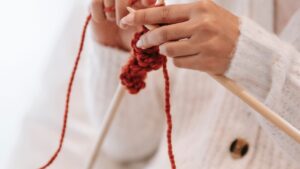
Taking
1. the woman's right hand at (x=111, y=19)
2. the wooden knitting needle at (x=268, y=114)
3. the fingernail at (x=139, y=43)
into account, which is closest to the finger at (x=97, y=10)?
the woman's right hand at (x=111, y=19)

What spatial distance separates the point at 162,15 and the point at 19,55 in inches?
17.0

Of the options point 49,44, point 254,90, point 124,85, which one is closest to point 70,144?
point 49,44

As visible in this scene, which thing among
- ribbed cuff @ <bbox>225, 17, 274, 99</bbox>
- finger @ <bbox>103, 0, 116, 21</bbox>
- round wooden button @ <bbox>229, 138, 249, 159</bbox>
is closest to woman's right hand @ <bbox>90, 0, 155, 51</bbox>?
finger @ <bbox>103, 0, 116, 21</bbox>

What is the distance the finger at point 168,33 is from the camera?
491mm

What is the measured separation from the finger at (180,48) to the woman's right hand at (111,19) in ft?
0.28

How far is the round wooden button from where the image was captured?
0.69 m

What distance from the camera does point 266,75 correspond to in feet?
1.83

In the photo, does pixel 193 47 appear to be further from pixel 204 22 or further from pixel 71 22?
pixel 71 22

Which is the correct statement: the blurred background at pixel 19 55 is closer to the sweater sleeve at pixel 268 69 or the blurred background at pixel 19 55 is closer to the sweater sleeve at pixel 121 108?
the sweater sleeve at pixel 121 108

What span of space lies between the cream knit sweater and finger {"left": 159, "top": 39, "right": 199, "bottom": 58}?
6 centimetres

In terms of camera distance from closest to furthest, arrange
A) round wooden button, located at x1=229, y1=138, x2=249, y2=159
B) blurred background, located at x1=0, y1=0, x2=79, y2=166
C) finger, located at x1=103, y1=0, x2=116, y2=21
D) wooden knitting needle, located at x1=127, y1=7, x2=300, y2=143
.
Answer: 1. wooden knitting needle, located at x1=127, y1=7, x2=300, y2=143
2. finger, located at x1=103, y1=0, x2=116, y2=21
3. round wooden button, located at x1=229, y1=138, x2=249, y2=159
4. blurred background, located at x1=0, y1=0, x2=79, y2=166

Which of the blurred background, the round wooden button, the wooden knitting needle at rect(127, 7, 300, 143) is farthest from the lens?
the blurred background

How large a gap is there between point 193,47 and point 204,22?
3 cm

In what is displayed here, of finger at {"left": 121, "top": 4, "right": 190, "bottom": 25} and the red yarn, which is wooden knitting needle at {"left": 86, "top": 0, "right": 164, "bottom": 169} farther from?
finger at {"left": 121, "top": 4, "right": 190, "bottom": 25}
